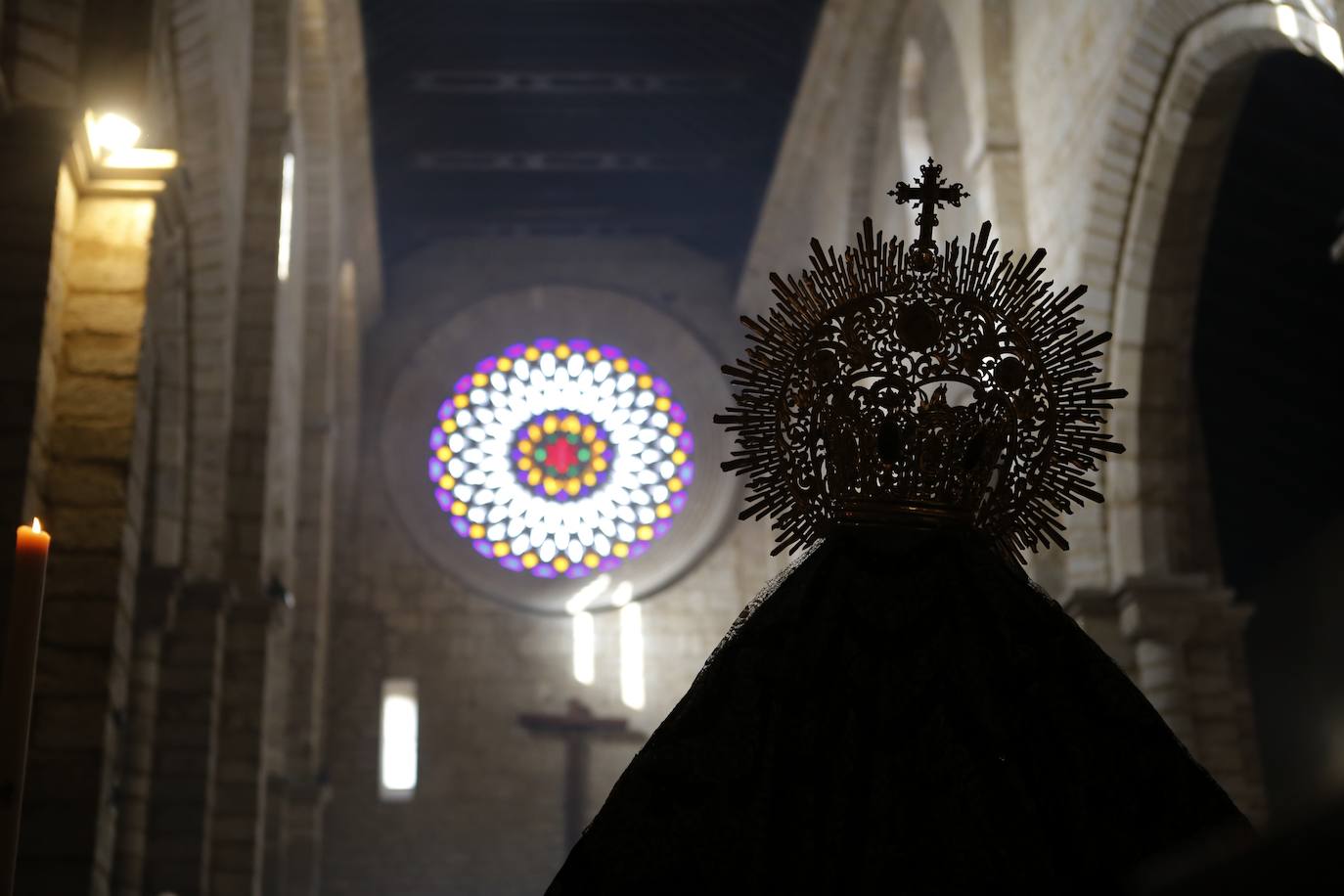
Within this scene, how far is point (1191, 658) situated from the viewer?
8555 millimetres

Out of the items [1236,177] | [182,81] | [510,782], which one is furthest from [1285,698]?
[182,81]

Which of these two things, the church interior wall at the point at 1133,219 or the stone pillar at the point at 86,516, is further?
the church interior wall at the point at 1133,219

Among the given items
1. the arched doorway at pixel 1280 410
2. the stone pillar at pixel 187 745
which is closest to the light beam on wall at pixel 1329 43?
the arched doorway at pixel 1280 410

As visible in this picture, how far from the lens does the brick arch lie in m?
7.94

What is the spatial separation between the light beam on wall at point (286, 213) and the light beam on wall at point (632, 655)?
576 cm

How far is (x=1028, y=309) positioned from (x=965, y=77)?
769 cm

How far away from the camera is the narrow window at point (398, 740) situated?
14.9 metres

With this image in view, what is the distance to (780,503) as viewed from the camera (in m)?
2.66

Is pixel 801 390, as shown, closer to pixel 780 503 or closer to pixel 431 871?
pixel 780 503

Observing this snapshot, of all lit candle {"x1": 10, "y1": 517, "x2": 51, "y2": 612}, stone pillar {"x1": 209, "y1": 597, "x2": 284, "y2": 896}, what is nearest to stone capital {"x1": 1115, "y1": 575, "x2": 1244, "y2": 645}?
stone pillar {"x1": 209, "y1": 597, "x2": 284, "y2": 896}

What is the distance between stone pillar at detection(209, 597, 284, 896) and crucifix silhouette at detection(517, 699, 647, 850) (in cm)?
574

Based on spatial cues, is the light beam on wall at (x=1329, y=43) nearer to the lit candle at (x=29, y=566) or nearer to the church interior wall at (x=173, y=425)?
the church interior wall at (x=173, y=425)

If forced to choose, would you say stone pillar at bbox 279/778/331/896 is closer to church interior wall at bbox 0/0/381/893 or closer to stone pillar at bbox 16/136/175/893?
church interior wall at bbox 0/0/381/893

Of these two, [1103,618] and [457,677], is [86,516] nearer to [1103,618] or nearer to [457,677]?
[1103,618]
